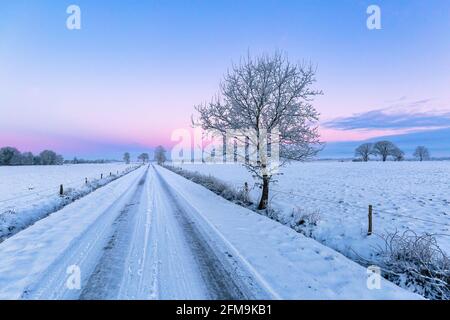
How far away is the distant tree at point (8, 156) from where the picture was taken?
12625cm

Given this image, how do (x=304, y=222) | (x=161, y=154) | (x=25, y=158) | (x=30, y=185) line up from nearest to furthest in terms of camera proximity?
1. (x=304, y=222)
2. (x=30, y=185)
3. (x=25, y=158)
4. (x=161, y=154)

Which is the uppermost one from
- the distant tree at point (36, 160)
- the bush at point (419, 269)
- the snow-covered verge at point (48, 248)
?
the distant tree at point (36, 160)

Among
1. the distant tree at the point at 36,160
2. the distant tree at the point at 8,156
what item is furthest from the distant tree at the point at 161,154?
the distant tree at the point at 8,156

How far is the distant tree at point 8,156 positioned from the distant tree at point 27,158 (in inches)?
193

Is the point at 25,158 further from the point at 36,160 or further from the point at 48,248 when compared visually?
the point at 48,248

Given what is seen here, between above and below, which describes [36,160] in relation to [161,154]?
below

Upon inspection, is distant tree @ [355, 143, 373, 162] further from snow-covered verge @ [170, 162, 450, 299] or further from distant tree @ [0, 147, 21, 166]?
distant tree @ [0, 147, 21, 166]

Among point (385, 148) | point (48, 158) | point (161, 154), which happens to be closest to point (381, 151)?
point (385, 148)

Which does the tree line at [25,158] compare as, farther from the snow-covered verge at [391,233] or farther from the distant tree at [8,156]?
the snow-covered verge at [391,233]

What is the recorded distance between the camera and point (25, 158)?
13588cm

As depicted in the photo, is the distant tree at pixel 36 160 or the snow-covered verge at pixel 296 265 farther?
the distant tree at pixel 36 160

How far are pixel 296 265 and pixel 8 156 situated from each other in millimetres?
158804
